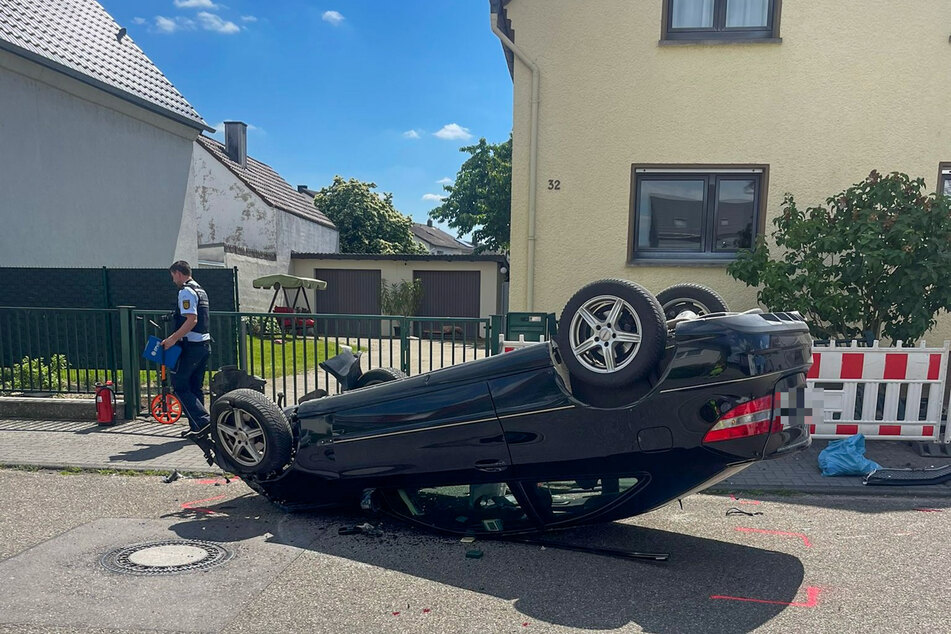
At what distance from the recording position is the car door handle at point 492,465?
3.58 meters

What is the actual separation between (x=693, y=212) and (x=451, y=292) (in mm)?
13750

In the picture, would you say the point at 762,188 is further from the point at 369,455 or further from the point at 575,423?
the point at 369,455

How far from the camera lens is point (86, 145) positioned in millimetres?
11617

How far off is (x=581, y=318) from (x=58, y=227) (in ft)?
37.6

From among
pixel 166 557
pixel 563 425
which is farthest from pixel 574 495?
pixel 166 557

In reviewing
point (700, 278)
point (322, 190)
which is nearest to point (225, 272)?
point (700, 278)

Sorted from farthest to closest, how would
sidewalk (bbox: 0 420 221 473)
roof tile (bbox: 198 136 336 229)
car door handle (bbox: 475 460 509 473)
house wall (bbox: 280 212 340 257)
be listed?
house wall (bbox: 280 212 340 257) < roof tile (bbox: 198 136 336 229) < sidewalk (bbox: 0 420 221 473) < car door handle (bbox: 475 460 509 473)

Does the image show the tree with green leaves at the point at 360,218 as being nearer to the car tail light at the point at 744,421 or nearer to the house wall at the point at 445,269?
the house wall at the point at 445,269

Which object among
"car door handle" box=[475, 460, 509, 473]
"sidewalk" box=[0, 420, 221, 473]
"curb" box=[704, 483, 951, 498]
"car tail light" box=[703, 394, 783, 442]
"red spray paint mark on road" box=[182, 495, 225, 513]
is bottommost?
"sidewalk" box=[0, 420, 221, 473]

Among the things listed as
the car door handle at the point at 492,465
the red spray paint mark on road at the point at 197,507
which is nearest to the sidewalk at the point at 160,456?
Result: the red spray paint mark on road at the point at 197,507

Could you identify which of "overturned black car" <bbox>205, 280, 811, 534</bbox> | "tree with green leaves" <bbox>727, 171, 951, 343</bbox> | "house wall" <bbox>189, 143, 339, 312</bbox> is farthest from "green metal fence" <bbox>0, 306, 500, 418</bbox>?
"house wall" <bbox>189, 143, 339, 312</bbox>

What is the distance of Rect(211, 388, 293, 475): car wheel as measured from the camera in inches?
161

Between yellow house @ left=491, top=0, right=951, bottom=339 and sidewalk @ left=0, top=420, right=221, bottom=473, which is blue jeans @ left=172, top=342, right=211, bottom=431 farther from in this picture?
yellow house @ left=491, top=0, right=951, bottom=339

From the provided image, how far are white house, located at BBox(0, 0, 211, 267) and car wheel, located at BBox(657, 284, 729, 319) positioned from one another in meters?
11.0
